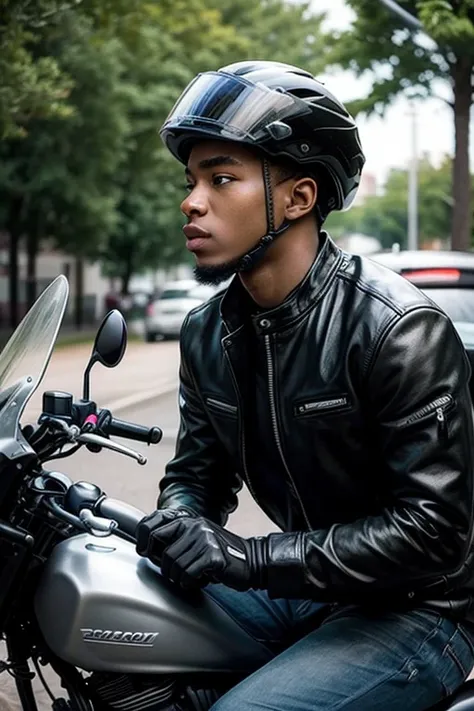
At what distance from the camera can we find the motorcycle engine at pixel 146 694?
2027 millimetres

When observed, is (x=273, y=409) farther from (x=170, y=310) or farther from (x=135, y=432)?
(x=170, y=310)

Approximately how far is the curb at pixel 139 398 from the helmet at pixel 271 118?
11.8m

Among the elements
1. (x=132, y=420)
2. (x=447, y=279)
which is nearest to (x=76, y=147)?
(x=132, y=420)

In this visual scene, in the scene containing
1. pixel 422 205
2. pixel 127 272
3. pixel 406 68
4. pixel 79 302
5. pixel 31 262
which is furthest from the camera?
pixel 422 205

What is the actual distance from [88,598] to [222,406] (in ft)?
1.56

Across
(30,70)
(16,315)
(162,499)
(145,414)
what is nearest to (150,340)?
(16,315)

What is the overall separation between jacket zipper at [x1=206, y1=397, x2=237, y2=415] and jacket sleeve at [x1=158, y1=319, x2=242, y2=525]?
7 cm

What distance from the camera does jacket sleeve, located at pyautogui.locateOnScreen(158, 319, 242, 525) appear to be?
239 cm

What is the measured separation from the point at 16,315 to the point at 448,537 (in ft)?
98.4

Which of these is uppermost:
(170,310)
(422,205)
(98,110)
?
(98,110)

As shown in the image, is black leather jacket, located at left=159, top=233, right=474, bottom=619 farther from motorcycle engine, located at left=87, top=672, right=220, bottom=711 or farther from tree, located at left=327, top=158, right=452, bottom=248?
tree, located at left=327, top=158, right=452, bottom=248

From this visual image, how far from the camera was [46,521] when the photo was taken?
2.07 metres

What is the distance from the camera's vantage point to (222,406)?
227 cm

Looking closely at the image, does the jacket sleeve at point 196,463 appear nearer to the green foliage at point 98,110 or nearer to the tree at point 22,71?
the tree at point 22,71
